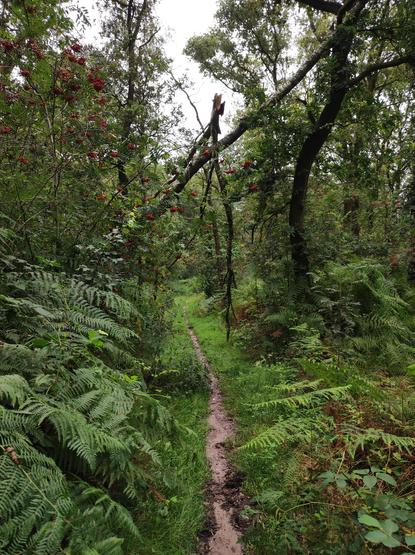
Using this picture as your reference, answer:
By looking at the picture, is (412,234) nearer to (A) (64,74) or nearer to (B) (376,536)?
(A) (64,74)

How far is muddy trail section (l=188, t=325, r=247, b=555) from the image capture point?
279cm

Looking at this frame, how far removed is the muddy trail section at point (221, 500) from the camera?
2786 millimetres

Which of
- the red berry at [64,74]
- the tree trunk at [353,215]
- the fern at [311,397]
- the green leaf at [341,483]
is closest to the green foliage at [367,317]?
the fern at [311,397]

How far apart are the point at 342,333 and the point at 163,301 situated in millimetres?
3175

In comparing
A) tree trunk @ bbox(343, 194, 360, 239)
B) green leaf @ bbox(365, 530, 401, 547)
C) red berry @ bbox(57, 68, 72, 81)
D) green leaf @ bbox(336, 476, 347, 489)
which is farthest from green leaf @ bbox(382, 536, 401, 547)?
tree trunk @ bbox(343, 194, 360, 239)

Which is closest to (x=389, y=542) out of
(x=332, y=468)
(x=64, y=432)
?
(x=332, y=468)

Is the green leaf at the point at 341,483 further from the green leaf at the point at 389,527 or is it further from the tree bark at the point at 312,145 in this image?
the tree bark at the point at 312,145

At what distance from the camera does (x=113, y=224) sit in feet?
15.6

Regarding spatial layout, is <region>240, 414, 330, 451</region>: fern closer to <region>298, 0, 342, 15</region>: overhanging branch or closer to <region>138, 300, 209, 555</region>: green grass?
<region>138, 300, 209, 555</region>: green grass

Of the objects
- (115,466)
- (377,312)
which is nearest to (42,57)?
(115,466)

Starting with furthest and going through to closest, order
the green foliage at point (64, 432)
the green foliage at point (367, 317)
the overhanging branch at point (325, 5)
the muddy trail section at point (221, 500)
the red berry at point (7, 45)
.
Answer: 1. the overhanging branch at point (325, 5)
2. the green foliage at point (367, 317)
3. the red berry at point (7, 45)
4. the muddy trail section at point (221, 500)
5. the green foliage at point (64, 432)

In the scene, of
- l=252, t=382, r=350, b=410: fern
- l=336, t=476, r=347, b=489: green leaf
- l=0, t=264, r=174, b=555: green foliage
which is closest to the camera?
l=0, t=264, r=174, b=555: green foliage

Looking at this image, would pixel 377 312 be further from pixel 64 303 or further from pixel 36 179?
pixel 36 179

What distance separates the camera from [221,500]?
3305 millimetres
